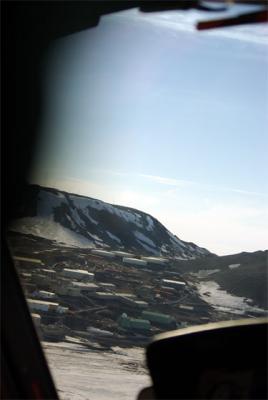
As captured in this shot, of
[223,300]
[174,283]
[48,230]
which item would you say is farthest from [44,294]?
[223,300]

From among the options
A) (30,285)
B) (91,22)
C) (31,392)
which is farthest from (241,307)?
(91,22)

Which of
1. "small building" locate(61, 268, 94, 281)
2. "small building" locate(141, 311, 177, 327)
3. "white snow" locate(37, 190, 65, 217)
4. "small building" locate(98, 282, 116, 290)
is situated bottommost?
"small building" locate(141, 311, 177, 327)

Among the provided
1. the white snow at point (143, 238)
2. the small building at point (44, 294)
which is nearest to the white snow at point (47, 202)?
the small building at point (44, 294)

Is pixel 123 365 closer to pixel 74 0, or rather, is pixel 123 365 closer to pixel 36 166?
pixel 36 166

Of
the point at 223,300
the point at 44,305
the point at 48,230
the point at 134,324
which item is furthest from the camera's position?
the point at 223,300

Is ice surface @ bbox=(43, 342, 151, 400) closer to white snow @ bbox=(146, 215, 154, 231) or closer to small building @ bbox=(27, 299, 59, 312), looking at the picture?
small building @ bbox=(27, 299, 59, 312)

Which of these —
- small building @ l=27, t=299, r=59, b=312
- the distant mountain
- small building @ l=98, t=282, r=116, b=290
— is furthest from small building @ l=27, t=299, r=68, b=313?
the distant mountain

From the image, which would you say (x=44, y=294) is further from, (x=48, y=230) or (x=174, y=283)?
(x=174, y=283)
